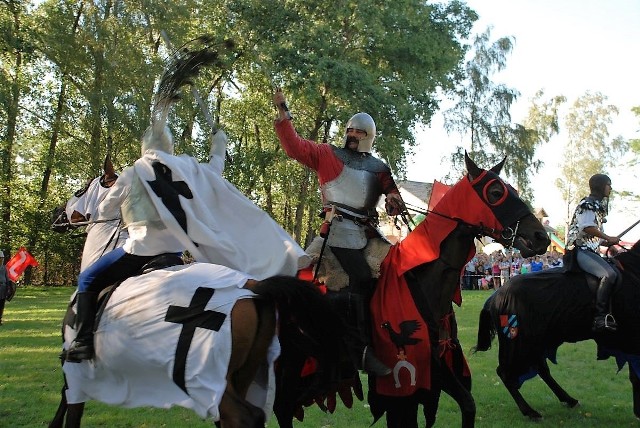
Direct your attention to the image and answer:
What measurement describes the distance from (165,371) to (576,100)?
49.3 meters

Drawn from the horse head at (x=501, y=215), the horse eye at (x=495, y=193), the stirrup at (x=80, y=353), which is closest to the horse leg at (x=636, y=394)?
the horse head at (x=501, y=215)

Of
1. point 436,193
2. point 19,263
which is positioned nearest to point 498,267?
point 19,263

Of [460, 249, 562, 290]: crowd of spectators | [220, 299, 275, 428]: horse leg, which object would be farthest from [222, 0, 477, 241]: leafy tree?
[220, 299, 275, 428]: horse leg

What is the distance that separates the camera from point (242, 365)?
3.79m

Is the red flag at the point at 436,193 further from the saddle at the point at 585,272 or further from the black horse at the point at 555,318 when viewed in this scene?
the saddle at the point at 585,272

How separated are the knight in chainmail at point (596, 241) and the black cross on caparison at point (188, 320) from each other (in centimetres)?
502

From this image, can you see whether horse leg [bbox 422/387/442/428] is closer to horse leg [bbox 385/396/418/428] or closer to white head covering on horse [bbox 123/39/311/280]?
horse leg [bbox 385/396/418/428]

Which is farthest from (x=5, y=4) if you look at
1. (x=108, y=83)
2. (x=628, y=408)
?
(x=628, y=408)

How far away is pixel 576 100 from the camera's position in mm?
47438

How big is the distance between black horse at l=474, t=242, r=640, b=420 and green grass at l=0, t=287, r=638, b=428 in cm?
44

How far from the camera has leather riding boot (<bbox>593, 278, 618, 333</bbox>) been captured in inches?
274

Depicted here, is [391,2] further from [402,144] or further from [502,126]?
[502,126]

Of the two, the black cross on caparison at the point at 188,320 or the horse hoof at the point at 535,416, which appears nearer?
the black cross on caparison at the point at 188,320

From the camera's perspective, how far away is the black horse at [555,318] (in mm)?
7078
